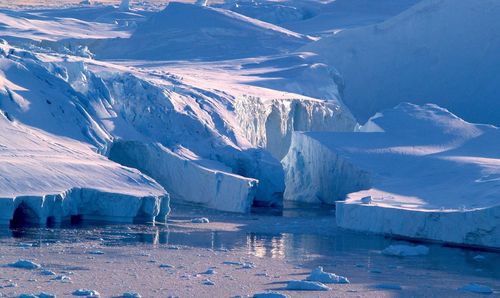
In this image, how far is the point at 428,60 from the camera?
73.7ft

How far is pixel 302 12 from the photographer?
34.1 metres

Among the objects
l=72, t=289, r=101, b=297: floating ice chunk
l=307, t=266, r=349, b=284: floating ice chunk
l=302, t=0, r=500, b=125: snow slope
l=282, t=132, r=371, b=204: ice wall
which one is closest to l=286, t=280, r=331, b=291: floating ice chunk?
l=307, t=266, r=349, b=284: floating ice chunk

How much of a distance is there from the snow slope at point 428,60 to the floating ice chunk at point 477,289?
1244 cm

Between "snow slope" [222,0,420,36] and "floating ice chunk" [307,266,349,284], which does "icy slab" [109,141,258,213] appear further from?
"snow slope" [222,0,420,36]

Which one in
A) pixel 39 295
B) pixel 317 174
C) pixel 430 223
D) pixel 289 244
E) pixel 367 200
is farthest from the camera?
pixel 317 174

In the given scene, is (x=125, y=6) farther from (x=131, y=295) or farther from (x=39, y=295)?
(x=39, y=295)

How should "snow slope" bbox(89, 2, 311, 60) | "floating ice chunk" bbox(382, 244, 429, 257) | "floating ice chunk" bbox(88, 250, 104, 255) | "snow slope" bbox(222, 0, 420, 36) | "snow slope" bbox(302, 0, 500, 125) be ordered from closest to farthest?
"floating ice chunk" bbox(88, 250, 104, 255) < "floating ice chunk" bbox(382, 244, 429, 257) < "snow slope" bbox(302, 0, 500, 125) < "snow slope" bbox(89, 2, 311, 60) < "snow slope" bbox(222, 0, 420, 36)

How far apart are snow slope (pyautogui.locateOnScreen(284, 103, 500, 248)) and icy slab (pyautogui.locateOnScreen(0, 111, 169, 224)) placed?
7.59ft

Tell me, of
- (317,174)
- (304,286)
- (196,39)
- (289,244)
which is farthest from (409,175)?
(196,39)

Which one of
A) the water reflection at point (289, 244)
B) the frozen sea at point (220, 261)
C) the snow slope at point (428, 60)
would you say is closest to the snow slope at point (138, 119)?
the frozen sea at point (220, 261)

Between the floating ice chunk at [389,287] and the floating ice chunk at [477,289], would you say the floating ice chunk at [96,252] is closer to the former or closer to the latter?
the floating ice chunk at [389,287]

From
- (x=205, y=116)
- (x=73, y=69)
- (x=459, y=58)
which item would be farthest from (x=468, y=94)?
(x=73, y=69)

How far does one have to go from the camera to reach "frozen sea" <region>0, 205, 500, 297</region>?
8.59 meters

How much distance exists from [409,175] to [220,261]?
4426 mm
